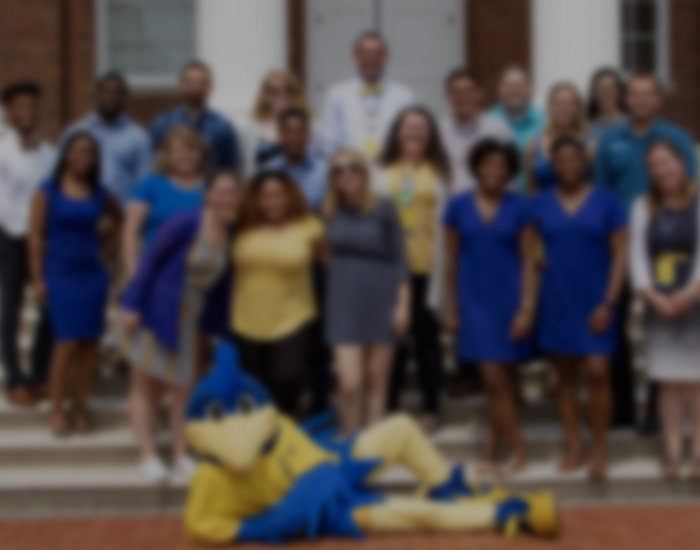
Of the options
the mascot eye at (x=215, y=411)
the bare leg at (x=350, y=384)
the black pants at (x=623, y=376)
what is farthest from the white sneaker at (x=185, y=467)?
the black pants at (x=623, y=376)

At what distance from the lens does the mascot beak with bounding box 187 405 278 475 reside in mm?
6656

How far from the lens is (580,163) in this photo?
7773 mm

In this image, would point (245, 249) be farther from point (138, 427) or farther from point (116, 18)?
point (116, 18)

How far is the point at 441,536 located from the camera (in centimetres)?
702

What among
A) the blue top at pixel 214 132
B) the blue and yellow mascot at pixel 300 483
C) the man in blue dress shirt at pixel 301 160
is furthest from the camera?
the blue top at pixel 214 132

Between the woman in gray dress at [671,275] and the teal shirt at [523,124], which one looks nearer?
the woman in gray dress at [671,275]

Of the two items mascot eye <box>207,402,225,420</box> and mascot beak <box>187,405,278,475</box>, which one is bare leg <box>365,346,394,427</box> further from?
mascot eye <box>207,402,225,420</box>

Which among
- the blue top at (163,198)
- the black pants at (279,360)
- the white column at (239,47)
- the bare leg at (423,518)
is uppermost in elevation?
the white column at (239,47)

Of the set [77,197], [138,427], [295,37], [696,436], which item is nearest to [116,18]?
[295,37]

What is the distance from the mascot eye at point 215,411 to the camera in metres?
6.77

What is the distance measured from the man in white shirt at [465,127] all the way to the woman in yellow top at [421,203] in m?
0.37

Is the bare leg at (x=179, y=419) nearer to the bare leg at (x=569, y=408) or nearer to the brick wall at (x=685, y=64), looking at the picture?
the bare leg at (x=569, y=408)

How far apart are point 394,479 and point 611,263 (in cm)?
173

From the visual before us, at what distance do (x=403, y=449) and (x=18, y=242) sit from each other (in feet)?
9.96
